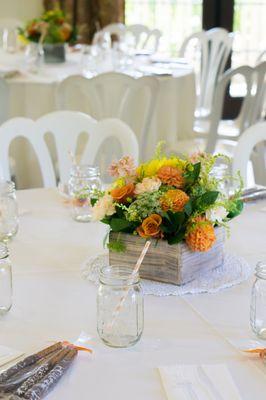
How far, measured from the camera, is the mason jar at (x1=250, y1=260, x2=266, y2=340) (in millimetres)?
1362

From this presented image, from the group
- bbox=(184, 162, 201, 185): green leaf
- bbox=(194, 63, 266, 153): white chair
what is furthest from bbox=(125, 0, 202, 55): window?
bbox=(184, 162, 201, 185): green leaf

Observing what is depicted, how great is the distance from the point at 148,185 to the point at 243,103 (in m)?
2.67

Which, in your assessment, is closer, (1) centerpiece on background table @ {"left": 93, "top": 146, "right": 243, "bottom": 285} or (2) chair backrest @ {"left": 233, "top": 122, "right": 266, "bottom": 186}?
(1) centerpiece on background table @ {"left": 93, "top": 146, "right": 243, "bottom": 285}

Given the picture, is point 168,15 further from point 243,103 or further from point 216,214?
point 216,214

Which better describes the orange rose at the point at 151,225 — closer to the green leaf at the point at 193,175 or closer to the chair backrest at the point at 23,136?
the green leaf at the point at 193,175

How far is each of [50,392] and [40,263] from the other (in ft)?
1.97

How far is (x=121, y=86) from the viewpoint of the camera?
11.9 ft

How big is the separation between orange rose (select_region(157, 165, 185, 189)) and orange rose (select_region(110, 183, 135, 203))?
0.07m

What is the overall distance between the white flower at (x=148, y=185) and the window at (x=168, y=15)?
4.75 meters

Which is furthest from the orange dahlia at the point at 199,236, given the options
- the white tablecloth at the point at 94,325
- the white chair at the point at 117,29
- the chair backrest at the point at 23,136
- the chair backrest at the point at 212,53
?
the white chair at the point at 117,29

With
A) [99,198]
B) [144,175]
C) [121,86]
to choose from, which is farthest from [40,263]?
[121,86]

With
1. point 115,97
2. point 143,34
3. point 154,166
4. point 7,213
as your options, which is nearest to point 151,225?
point 154,166

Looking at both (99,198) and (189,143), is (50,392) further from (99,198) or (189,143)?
(189,143)

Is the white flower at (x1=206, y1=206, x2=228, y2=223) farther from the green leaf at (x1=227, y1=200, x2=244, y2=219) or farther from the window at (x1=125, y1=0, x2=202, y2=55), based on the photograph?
the window at (x1=125, y1=0, x2=202, y2=55)
